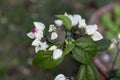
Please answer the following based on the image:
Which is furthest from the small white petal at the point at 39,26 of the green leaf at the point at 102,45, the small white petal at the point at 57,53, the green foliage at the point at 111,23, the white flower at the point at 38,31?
the green foliage at the point at 111,23

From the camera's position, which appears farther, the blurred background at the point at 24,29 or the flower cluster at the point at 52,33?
the blurred background at the point at 24,29

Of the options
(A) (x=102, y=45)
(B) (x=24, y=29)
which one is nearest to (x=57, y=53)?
(A) (x=102, y=45)

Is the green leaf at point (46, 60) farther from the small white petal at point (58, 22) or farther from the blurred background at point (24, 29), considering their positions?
the blurred background at point (24, 29)

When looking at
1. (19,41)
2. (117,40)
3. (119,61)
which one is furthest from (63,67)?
(117,40)

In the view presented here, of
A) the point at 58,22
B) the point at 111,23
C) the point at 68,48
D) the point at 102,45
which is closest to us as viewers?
the point at 68,48

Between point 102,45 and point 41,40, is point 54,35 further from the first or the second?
point 102,45

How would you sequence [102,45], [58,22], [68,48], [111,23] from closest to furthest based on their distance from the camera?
[68,48] < [58,22] < [102,45] < [111,23]

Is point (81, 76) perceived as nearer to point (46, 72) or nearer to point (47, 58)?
point (47, 58)
